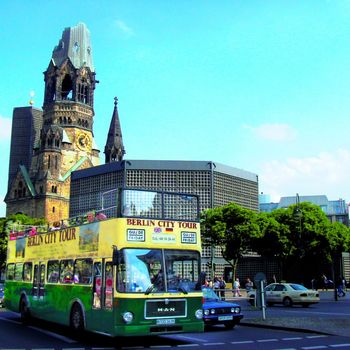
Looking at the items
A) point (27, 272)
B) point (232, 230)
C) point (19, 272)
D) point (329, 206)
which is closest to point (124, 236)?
point (27, 272)

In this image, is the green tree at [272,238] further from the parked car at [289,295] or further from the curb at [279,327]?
the curb at [279,327]

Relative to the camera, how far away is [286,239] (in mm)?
51688

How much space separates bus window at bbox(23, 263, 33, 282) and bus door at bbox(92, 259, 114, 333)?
6109 mm

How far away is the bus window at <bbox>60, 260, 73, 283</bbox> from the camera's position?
47.3ft

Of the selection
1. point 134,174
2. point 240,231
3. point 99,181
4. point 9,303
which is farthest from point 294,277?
point 9,303

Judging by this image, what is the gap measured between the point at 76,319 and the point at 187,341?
3.29 metres

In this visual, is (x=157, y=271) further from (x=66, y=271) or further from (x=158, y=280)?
(x=66, y=271)

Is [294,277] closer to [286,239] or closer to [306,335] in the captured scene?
[286,239]

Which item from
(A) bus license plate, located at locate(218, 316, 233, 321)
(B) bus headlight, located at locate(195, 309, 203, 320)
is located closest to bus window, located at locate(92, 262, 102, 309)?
(B) bus headlight, located at locate(195, 309, 203, 320)

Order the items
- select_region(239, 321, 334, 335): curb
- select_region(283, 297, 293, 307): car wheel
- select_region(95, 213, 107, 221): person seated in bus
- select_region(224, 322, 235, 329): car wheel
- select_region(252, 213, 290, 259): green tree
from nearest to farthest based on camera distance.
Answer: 1. select_region(95, 213, 107, 221): person seated in bus
2. select_region(239, 321, 334, 335): curb
3. select_region(224, 322, 235, 329): car wheel
4. select_region(283, 297, 293, 307): car wheel
5. select_region(252, 213, 290, 259): green tree

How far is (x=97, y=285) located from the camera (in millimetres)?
12664

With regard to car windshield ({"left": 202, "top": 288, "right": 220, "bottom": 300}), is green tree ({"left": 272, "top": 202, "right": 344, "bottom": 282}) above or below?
above

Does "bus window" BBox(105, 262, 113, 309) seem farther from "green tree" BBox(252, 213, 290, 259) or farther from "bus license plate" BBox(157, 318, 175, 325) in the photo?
"green tree" BBox(252, 213, 290, 259)

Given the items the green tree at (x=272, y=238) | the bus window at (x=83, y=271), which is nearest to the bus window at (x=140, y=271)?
the bus window at (x=83, y=271)
